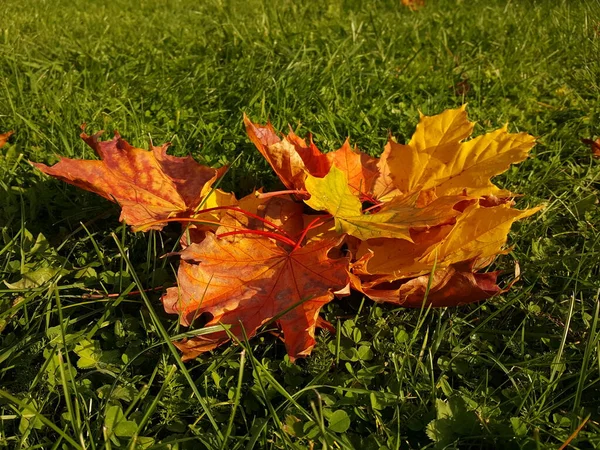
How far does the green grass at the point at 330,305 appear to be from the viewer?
3.52 feet

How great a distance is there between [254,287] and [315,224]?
0.21 metres

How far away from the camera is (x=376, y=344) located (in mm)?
1253

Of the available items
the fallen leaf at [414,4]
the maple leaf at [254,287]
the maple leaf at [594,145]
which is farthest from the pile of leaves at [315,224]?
the fallen leaf at [414,4]

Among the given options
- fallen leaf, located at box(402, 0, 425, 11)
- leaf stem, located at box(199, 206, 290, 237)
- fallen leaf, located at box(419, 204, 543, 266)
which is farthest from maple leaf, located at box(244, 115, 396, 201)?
fallen leaf, located at box(402, 0, 425, 11)

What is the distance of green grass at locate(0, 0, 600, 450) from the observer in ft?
3.52

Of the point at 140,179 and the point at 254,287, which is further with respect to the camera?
the point at 140,179

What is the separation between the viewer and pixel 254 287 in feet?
4.09

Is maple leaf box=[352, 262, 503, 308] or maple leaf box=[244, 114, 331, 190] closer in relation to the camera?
maple leaf box=[352, 262, 503, 308]

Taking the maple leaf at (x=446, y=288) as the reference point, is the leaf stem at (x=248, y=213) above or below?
above

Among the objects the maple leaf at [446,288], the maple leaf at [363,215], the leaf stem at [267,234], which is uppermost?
the maple leaf at [363,215]

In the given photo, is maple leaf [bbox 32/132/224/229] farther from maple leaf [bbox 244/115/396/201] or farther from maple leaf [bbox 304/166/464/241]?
maple leaf [bbox 304/166/464/241]

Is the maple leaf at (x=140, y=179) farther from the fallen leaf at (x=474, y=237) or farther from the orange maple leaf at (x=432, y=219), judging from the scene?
the fallen leaf at (x=474, y=237)

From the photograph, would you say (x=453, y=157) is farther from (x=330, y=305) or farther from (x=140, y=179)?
(x=140, y=179)

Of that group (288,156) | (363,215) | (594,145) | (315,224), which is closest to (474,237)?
(363,215)
